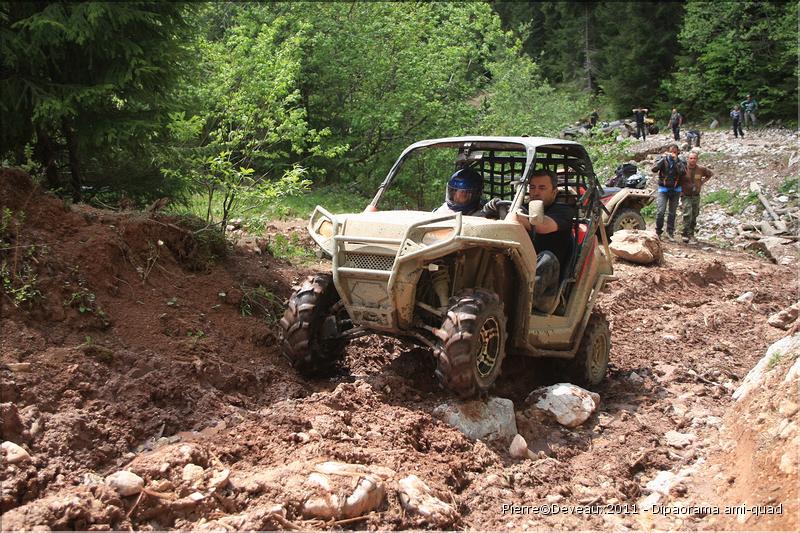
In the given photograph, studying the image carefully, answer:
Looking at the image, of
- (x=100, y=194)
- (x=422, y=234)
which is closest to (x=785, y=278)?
(x=422, y=234)

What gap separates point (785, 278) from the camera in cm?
1354

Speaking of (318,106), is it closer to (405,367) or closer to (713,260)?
(713,260)

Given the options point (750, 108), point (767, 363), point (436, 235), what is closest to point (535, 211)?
point (436, 235)

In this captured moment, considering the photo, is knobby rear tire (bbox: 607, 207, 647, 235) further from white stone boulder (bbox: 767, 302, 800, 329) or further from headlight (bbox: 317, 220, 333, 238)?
headlight (bbox: 317, 220, 333, 238)

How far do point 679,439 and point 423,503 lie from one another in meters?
2.65

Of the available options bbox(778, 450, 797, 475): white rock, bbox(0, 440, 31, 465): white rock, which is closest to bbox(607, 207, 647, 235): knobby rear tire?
bbox(778, 450, 797, 475): white rock

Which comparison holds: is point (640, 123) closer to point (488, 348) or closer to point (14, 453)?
point (488, 348)

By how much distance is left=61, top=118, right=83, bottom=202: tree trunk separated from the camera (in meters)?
7.61

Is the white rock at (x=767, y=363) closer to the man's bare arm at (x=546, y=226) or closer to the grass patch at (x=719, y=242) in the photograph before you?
the man's bare arm at (x=546, y=226)

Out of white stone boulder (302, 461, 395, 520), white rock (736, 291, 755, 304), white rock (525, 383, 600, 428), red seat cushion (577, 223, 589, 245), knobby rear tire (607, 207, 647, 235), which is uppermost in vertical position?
red seat cushion (577, 223, 589, 245)

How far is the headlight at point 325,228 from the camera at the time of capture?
6.11 meters

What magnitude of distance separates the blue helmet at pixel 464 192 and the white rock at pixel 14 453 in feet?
12.7

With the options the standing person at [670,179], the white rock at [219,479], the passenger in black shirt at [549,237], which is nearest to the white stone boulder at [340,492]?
the white rock at [219,479]

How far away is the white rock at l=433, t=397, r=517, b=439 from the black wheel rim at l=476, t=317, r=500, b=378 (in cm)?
25
